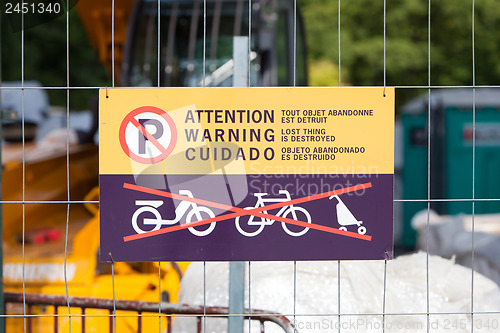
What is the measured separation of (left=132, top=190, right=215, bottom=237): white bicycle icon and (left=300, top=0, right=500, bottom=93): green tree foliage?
996cm

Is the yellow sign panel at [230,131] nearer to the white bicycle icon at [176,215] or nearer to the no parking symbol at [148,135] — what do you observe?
the no parking symbol at [148,135]

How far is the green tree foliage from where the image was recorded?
1170cm

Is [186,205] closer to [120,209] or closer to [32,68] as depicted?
[120,209]

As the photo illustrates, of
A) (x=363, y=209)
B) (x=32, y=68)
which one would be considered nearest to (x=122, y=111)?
(x=363, y=209)

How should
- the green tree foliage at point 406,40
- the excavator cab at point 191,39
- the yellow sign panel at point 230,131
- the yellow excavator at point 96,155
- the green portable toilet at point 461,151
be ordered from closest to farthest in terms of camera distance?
the yellow sign panel at point 230,131 < the yellow excavator at point 96,155 < the excavator cab at point 191,39 < the green portable toilet at point 461,151 < the green tree foliage at point 406,40

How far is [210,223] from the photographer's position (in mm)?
1952

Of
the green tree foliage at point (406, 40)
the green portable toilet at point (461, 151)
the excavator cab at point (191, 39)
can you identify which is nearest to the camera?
the excavator cab at point (191, 39)

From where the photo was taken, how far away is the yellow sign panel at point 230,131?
1934mm

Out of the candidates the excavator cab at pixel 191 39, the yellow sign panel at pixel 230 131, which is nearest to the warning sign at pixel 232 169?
the yellow sign panel at pixel 230 131

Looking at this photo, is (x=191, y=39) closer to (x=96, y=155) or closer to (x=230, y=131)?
(x=96, y=155)

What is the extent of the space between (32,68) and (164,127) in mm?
12303

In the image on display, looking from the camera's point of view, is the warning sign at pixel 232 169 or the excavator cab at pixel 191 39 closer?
the warning sign at pixel 232 169

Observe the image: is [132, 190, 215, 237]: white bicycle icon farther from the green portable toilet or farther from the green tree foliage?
the green tree foliage

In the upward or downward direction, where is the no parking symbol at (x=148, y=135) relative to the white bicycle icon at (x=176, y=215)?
upward
